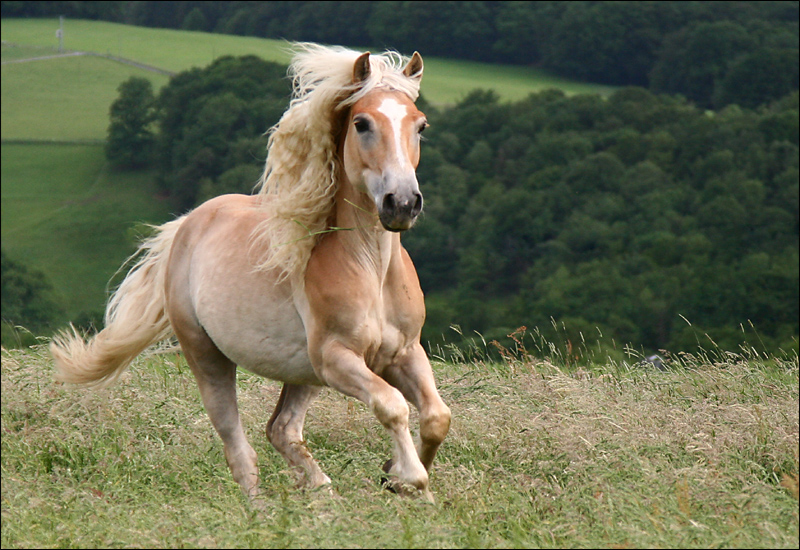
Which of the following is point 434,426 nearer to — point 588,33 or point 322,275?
point 322,275

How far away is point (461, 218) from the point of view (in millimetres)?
54844

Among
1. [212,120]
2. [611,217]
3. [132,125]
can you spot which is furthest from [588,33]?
[132,125]

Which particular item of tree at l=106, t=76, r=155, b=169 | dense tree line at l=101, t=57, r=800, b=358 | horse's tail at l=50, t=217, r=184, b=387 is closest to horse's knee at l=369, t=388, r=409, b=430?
horse's tail at l=50, t=217, r=184, b=387

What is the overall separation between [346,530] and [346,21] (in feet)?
259

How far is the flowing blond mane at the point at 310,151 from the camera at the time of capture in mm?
4426

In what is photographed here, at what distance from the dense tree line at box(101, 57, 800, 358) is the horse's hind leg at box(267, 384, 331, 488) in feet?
104

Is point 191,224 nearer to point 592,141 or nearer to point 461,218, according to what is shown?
point 461,218

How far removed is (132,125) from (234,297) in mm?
Answer: 58829

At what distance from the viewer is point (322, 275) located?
432 centimetres

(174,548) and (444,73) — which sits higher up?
(174,548)

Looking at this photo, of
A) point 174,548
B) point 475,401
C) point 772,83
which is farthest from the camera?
point 772,83

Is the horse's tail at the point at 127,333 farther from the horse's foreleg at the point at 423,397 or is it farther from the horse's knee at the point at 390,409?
the horse's knee at the point at 390,409

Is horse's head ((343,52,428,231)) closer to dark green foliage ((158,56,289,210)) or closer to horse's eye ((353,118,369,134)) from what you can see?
horse's eye ((353,118,369,134))

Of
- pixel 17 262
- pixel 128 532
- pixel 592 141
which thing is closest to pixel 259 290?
pixel 128 532
